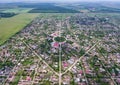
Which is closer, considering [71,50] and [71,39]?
[71,50]

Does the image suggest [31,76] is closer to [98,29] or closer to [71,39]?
[71,39]

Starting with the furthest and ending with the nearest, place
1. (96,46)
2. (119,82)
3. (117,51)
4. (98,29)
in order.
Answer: (98,29) < (96,46) < (117,51) < (119,82)

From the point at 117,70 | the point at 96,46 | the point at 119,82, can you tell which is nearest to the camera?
the point at 119,82

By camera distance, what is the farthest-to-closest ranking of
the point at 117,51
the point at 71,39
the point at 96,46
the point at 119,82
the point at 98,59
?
the point at 71,39, the point at 96,46, the point at 117,51, the point at 98,59, the point at 119,82

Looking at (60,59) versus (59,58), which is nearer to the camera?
(60,59)

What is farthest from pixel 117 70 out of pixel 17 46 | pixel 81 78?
pixel 17 46

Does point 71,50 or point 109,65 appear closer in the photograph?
point 109,65

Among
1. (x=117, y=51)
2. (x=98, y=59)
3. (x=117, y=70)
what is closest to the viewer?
(x=117, y=70)

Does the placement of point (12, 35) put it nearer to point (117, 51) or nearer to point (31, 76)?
Result: point (31, 76)

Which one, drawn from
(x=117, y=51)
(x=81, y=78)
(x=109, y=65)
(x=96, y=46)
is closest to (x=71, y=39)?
(x=96, y=46)
